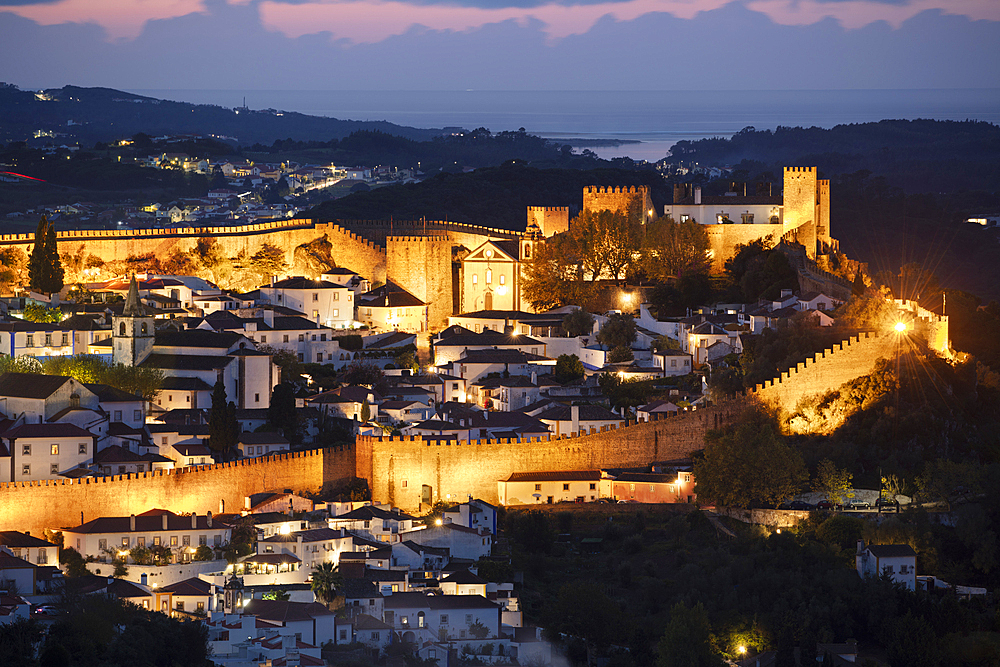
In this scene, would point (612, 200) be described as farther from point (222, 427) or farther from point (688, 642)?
point (688, 642)

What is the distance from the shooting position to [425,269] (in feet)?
156

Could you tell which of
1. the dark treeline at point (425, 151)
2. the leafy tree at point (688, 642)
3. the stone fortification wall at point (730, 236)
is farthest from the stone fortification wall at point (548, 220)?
the dark treeline at point (425, 151)

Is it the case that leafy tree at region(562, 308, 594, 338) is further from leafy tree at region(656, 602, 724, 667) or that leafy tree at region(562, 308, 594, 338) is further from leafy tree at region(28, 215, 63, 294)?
leafy tree at region(656, 602, 724, 667)

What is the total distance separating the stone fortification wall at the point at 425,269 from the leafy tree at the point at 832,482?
15719mm

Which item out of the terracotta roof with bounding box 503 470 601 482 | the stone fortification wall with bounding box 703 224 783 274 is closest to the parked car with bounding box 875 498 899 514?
the terracotta roof with bounding box 503 470 601 482

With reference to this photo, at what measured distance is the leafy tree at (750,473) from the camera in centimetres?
3284

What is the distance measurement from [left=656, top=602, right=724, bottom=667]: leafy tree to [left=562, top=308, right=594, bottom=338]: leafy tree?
15.3 meters

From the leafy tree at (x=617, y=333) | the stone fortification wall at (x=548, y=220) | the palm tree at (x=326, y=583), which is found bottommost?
the palm tree at (x=326, y=583)

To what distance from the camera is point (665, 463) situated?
115 ft

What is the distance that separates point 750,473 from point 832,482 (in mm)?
1648

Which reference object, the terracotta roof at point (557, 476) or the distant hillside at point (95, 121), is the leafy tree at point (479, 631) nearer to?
the terracotta roof at point (557, 476)

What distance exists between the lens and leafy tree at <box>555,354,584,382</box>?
1567 inches

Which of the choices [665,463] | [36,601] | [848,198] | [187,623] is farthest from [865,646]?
[848,198]

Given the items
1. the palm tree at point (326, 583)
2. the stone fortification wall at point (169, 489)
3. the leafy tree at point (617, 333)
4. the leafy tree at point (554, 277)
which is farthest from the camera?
the leafy tree at point (554, 277)
